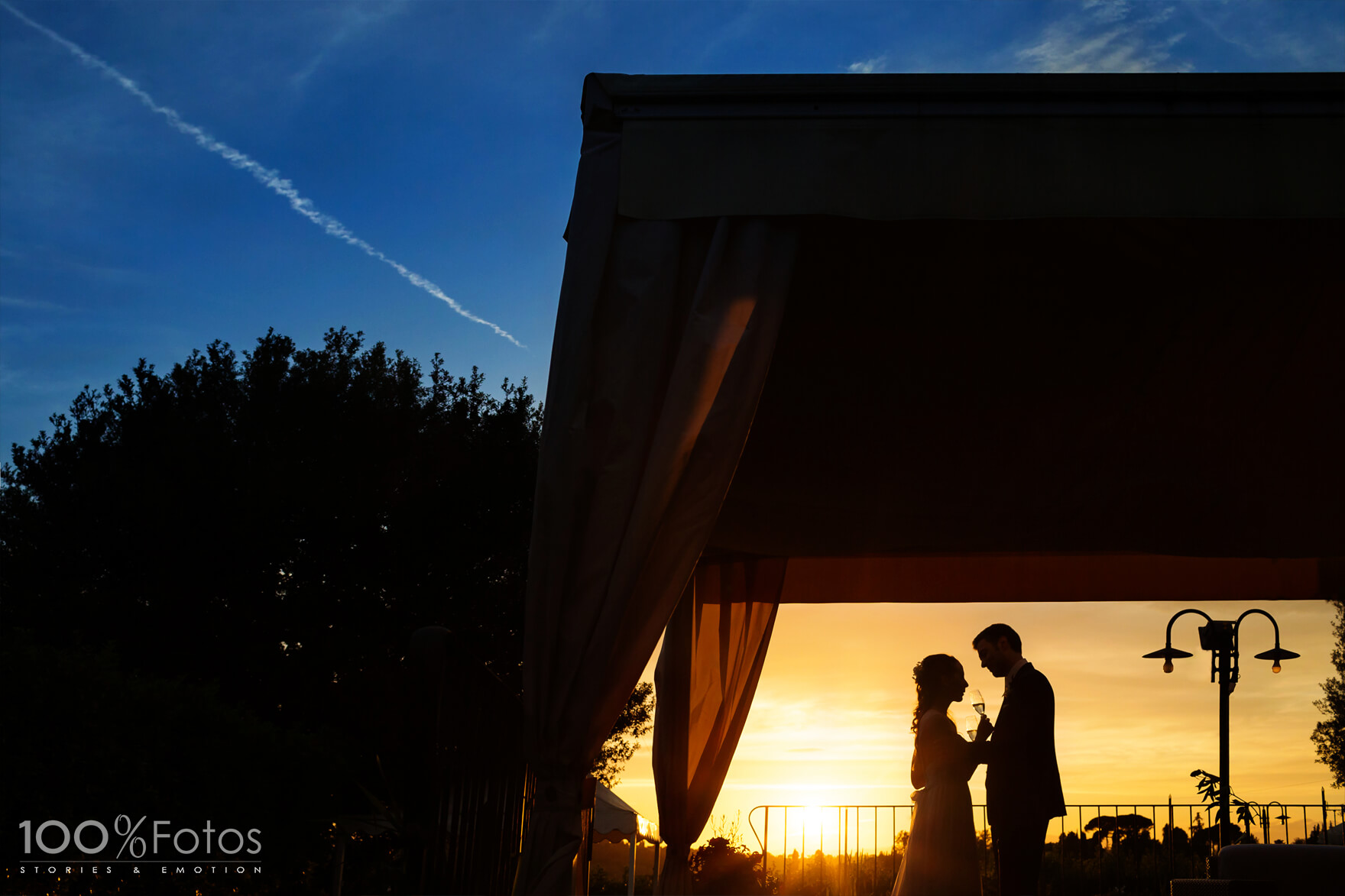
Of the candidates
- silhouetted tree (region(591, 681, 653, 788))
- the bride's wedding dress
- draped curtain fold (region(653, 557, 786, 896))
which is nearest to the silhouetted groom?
the bride's wedding dress

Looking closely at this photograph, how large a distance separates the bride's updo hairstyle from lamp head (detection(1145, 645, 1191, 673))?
3.57 metres

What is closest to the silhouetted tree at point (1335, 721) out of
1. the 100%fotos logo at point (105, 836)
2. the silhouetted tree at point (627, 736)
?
the silhouetted tree at point (627, 736)

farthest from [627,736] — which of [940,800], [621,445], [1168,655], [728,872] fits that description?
[621,445]

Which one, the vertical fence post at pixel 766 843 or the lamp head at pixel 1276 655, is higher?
the lamp head at pixel 1276 655

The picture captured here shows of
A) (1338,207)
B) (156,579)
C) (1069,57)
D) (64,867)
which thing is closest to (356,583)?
(156,579)

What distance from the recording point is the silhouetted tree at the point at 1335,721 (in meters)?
15.0

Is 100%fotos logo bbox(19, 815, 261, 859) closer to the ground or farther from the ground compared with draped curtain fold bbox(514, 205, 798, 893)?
closer to the ground

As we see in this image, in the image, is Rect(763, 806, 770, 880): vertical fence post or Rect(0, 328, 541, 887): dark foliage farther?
Rect(0, 328, 541, 887): dark foliage

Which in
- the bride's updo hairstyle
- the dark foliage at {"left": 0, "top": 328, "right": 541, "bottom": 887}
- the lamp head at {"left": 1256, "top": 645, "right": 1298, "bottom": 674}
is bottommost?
the bride's updo hairstyle

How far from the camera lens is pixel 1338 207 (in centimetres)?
258

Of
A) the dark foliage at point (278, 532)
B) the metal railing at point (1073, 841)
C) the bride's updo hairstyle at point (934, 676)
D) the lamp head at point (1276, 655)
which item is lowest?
the metal railing at point (1073, 841)

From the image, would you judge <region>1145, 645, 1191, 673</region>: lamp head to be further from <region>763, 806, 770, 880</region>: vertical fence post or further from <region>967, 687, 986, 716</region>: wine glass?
<region>967, 687, 986, 716</region>: wine glass

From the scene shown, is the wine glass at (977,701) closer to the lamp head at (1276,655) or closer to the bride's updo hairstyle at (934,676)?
the bride's updo hairstyle at (934,676)

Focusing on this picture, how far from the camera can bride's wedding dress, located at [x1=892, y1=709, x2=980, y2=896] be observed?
160 inches
